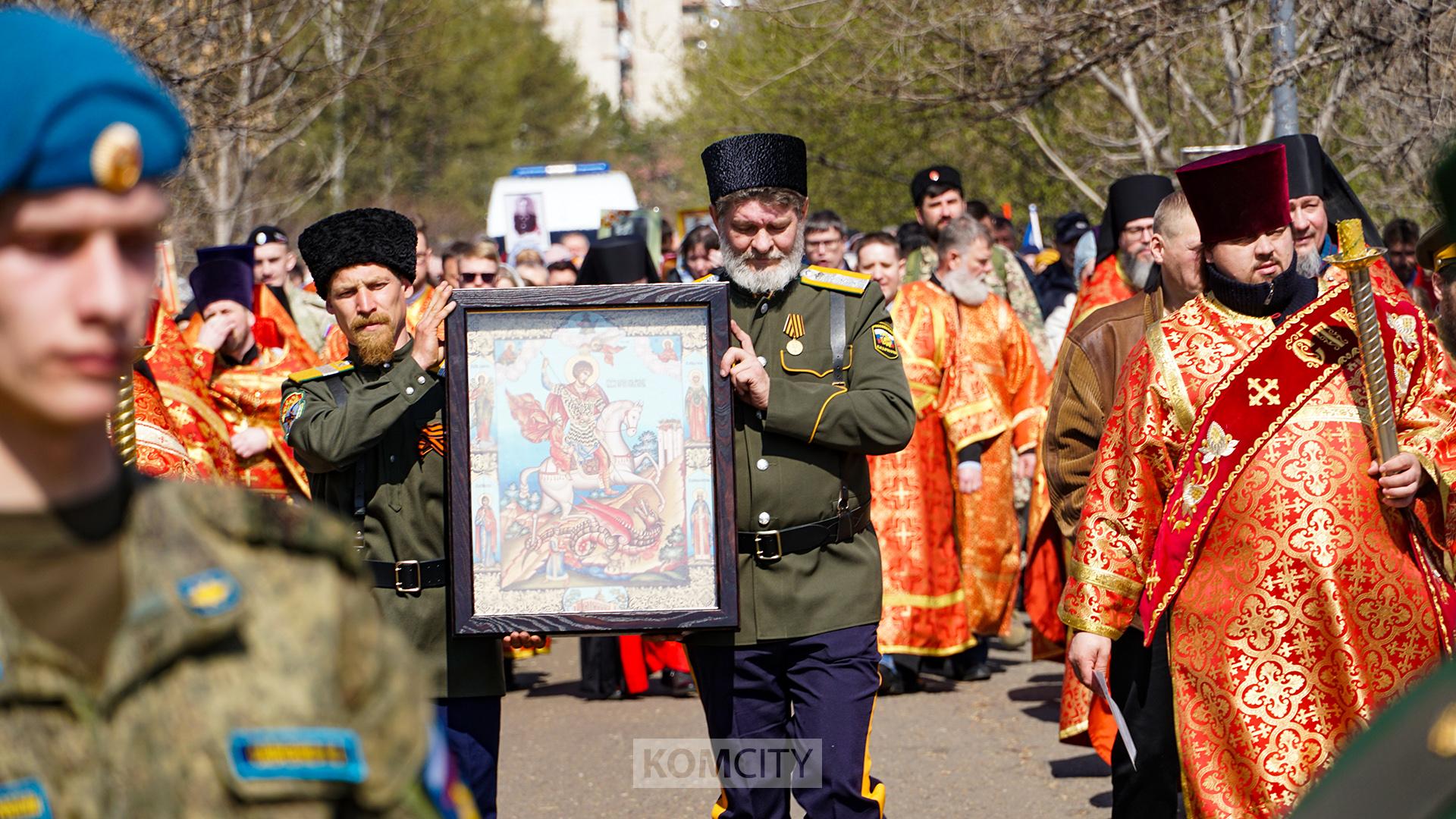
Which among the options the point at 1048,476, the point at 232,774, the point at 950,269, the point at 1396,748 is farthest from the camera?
the point at 950,269

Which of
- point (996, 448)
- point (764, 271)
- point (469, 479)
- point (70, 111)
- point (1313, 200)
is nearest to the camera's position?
point (70, 111)

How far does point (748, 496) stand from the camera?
500 centimetres

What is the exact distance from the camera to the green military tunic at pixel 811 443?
4922mm

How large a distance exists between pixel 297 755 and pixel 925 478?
26.9ft

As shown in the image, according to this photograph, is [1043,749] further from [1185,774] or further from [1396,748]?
[1396,748]

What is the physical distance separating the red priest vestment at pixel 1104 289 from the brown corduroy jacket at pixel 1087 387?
1503mm

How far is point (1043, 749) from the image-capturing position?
838 centimetres

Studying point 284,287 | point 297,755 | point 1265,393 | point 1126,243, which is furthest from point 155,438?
point 284,287

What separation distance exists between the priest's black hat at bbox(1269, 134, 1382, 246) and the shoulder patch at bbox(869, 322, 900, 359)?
5.85 feet

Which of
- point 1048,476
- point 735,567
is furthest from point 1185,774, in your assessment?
point 1048,476

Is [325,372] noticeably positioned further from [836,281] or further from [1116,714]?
[1116,714]

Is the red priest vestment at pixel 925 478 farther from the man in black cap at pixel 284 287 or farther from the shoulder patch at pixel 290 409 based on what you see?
the shoulder patch at pixel 290 409

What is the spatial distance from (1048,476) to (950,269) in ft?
11.6

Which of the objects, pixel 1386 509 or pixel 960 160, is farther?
pixel 960 160
